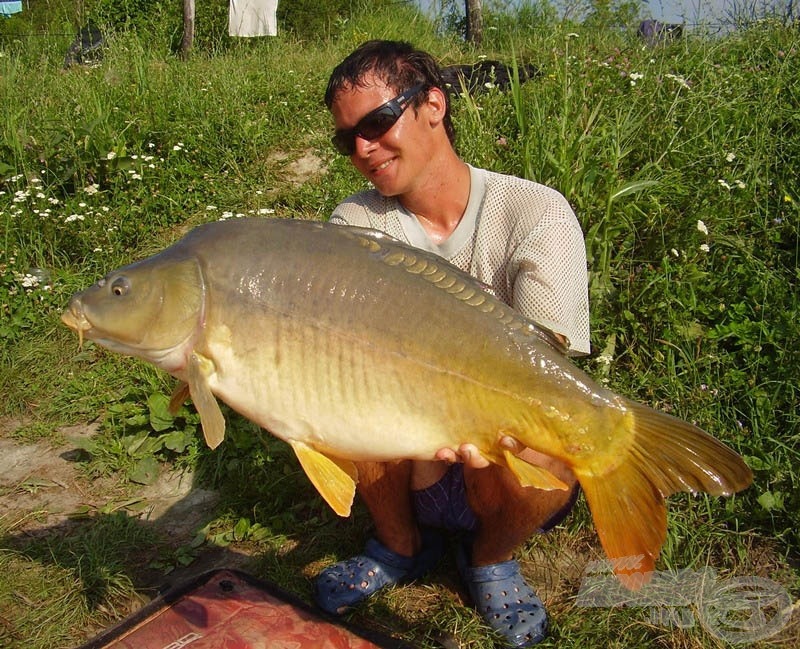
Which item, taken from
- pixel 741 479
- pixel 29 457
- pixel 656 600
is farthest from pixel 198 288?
pixel 29 457

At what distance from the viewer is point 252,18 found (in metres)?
8.52

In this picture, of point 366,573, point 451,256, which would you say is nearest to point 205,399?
point 451,256

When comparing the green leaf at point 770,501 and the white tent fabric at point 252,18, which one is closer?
the green leaf at point 770,501

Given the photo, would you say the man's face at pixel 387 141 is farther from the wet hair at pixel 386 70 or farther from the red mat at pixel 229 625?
the red mat at pixel 229 625

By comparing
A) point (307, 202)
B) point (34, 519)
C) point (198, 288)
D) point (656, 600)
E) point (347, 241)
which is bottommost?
point (34, 519)

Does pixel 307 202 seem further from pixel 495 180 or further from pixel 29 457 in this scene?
pixel 495 180

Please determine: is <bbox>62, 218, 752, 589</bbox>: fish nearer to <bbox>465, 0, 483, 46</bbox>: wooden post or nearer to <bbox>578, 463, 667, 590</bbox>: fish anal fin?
<bbox>578, 463, 667, 590</bbox>: fish anal fin

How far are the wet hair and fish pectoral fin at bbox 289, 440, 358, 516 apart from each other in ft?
3.52

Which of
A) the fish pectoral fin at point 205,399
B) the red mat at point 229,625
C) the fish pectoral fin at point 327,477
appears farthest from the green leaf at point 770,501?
the fish pectoral fin at point 205,399

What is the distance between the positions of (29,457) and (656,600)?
2630mm

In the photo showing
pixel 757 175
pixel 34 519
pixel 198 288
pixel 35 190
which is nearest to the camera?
pixel 198 288

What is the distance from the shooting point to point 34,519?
285 centimetres

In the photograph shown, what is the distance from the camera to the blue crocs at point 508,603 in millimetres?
2203

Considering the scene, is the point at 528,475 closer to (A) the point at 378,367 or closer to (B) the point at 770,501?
(A) the point at 378,367
